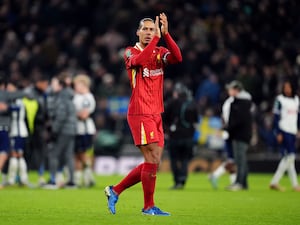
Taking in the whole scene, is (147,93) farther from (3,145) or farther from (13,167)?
(13,167)

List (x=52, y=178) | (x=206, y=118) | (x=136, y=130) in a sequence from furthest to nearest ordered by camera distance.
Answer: (x=206, y=118)
(x=52, y=178)
(x=136, y=130)

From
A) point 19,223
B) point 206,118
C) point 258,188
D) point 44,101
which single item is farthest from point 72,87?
point 19,223

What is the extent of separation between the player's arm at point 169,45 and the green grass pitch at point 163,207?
7.26 feet

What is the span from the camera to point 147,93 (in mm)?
13641

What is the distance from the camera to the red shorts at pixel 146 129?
13.5 metres

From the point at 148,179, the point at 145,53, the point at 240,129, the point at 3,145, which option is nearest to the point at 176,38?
the point at 240,129

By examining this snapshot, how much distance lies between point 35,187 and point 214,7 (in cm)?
1360

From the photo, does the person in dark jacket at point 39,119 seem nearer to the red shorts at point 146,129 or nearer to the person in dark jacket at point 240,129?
the person in dark jacket at point 240,129

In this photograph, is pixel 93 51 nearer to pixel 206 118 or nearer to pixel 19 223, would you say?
pixel 206 118

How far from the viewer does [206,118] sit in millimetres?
30625

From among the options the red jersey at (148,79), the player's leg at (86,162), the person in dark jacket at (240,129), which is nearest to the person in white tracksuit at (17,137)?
the player's leg at (86,162)

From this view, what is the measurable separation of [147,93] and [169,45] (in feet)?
2.51

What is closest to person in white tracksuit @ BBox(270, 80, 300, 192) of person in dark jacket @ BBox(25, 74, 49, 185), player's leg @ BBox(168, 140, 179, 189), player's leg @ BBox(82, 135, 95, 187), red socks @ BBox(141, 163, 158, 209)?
player's leg @ BBox(168, 140, 179, 189)

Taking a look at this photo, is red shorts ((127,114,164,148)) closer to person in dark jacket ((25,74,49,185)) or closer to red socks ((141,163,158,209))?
red socks ((141,163,158,209))
